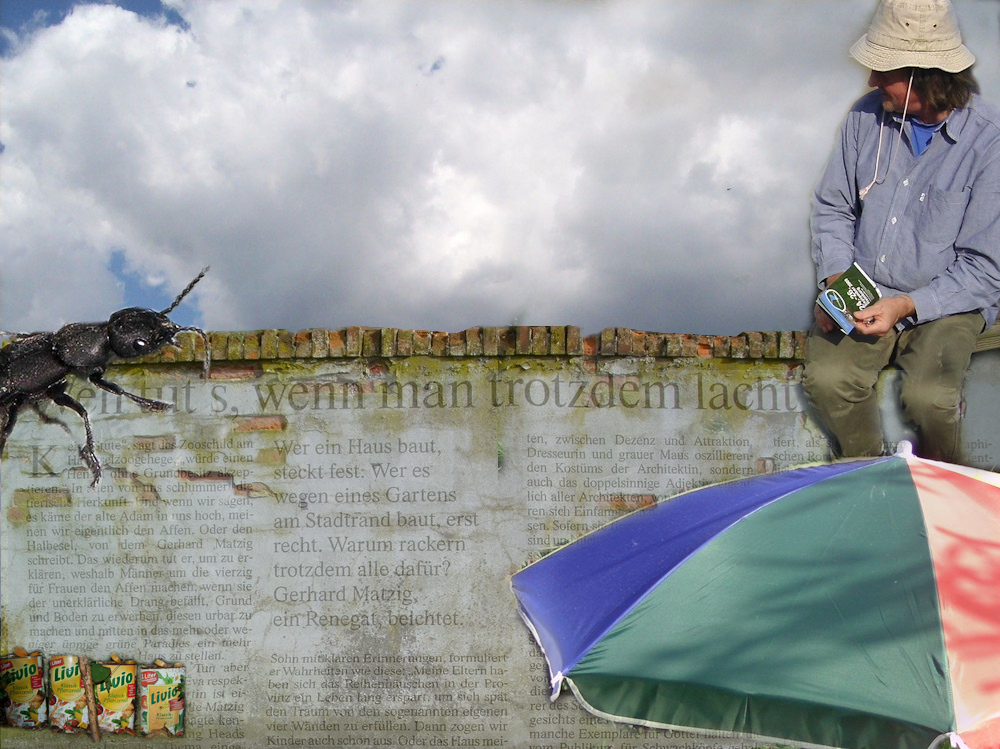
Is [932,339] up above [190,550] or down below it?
above

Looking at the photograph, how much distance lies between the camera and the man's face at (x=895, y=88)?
271 centimetres

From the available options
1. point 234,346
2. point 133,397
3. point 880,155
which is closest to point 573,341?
point 880,155

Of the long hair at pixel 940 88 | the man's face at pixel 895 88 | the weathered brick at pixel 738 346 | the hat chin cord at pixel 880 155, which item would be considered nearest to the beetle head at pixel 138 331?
the weathered brick at pixel 738 346

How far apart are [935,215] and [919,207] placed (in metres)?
0.06

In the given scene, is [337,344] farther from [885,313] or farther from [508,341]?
[885,313]

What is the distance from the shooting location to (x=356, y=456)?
12.0 ft

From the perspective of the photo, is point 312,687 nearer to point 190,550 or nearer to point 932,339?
point 190,550

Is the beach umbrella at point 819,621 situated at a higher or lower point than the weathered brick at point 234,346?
lower

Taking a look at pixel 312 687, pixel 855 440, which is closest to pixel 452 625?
pixel 312 687

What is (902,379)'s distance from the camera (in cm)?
291

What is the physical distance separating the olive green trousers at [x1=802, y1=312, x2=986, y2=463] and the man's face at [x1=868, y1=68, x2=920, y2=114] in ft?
2.52

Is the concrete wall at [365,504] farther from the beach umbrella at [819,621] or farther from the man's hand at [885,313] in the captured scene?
the beach umbrella at [819,621]

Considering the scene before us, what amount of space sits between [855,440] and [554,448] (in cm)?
129

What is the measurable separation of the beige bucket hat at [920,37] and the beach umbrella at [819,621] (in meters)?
1.36
